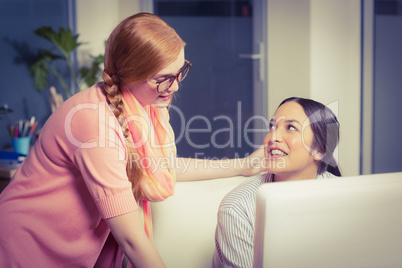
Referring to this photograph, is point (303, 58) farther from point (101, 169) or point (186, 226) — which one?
point (101, 169)

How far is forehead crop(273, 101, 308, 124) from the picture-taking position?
1.30 metres

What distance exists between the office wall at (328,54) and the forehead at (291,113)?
5.62 ft

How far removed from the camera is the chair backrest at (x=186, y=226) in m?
1.32

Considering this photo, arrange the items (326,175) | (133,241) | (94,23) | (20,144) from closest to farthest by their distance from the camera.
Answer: (133,241) → (326,175) → (20,144) → (94,23)

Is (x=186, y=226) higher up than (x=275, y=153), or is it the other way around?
(x=275, y=153)

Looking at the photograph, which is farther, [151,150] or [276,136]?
[276,136]

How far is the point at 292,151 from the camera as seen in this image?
129 centimetres

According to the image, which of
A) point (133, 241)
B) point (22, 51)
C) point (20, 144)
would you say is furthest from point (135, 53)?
point (22, 51)

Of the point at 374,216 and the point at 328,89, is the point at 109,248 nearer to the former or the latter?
the point at 374,216

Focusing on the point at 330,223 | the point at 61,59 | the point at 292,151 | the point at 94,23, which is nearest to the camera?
the point at 330,223

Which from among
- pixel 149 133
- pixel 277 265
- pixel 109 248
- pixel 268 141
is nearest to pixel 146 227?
pixel 109 248

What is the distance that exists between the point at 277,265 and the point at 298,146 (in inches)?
27.9

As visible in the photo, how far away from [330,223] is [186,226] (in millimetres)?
767

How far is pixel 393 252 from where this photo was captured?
0.66 meters
